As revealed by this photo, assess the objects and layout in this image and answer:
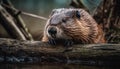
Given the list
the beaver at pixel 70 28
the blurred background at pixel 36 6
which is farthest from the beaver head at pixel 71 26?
the blurred background at pixel 36 6

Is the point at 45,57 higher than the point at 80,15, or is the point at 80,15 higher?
the point at 80,15

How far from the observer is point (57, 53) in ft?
17.5

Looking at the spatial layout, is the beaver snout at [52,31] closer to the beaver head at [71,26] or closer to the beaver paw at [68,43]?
the beaver head at [71,26]

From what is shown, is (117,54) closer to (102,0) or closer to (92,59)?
(92,59)

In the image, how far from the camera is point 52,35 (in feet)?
16.7

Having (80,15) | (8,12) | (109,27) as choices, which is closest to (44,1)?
(8,12)

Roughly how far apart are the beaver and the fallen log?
0.12 meters

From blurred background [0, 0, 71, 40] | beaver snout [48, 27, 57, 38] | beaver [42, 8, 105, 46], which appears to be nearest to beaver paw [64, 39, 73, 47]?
beaver [42, 8, 105, 46]

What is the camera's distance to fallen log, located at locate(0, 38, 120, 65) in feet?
17.1

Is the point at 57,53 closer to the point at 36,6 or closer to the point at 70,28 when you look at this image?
the point at 70,28

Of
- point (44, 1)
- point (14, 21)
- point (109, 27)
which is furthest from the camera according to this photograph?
point (44, 1)

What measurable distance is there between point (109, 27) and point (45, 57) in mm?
1849

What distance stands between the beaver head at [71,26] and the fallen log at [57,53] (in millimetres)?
174

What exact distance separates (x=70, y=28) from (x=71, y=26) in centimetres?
5
